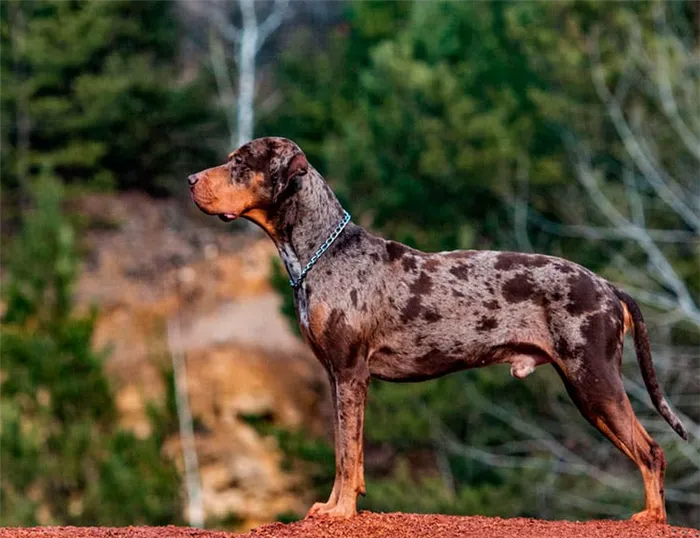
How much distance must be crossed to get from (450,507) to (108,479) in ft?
23.1

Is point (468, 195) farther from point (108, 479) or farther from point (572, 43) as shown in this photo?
point (108, 479)

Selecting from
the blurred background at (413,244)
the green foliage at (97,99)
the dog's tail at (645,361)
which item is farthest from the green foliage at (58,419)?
the dog's tail at (645,361)

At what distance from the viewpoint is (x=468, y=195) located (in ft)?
104

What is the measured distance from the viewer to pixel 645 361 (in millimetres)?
9312

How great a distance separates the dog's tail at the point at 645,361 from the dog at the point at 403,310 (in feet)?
0.10

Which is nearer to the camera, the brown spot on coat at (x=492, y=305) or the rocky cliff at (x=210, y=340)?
the brown spot on coat at (x=492, y=305)

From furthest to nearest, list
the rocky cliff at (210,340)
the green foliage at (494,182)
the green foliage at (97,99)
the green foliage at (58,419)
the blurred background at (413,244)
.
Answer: the green foliage at (97,99), the rocky cliff at (210,340), the green foliage at (494,182), the green foliage at (58,419), the blurred background at (413,244)

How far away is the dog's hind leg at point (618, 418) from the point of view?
888 centimetres

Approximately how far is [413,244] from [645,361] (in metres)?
19.8

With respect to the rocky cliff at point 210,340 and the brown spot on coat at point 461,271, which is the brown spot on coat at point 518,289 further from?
the rocky cliff at point 210,340

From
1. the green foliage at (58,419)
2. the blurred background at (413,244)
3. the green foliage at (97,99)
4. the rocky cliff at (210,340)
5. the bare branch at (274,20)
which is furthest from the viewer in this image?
the bare branch at (274,20)

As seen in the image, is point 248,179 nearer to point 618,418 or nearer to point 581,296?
point 581,296

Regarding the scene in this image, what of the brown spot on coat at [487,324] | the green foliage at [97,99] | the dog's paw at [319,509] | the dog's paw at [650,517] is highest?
the green foliage at [97,99]

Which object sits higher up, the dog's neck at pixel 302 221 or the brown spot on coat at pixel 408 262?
the dog's neck at pixel 302 221
